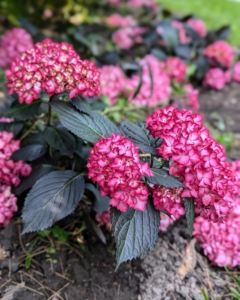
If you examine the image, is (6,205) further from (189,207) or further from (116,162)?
(189,207)

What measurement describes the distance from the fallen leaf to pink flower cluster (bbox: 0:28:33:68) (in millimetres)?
1926

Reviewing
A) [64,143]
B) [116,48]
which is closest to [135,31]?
[116,48]

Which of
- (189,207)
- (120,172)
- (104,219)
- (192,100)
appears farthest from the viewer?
(192,100)

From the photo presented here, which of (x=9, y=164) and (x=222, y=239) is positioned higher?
(x=9, y=164)

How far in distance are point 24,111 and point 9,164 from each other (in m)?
0.23

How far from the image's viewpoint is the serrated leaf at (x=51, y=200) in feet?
4.41

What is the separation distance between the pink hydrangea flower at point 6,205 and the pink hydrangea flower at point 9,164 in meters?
A: 0.04

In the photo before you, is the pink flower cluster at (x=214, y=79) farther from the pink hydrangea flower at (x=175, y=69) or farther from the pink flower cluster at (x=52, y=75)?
the pink flower cluster at (x=52, y=75)

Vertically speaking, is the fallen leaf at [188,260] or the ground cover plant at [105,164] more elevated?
the ground cover plant at [105,164]

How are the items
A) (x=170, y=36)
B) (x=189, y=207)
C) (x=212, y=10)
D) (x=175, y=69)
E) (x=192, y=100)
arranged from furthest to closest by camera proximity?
(x=212, y=10), (x=170, y=36), (x=175, y=69), (x=192, y=100), (x=189, y=207)

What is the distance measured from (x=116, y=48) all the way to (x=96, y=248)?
2.33m

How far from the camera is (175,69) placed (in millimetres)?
3094

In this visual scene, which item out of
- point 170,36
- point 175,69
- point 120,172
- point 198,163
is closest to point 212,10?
point 170,36

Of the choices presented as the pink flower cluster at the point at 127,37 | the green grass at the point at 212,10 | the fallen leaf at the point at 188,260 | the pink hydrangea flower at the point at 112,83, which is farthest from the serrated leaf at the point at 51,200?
the green grass at the point at 212,10
